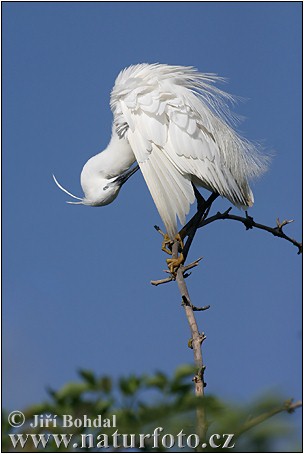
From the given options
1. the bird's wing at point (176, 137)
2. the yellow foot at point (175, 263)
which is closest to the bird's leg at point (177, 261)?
the yellow foot at point (175, 263)

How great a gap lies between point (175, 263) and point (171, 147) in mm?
835

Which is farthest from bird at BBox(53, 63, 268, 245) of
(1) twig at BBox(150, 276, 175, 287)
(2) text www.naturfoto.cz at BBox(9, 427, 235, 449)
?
(2) text www.naturfoto.cz at BBox(9, 427, 235, 449)

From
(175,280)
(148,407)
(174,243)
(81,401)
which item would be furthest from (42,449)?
(174,243)

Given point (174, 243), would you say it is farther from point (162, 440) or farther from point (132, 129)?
point (162, 440)

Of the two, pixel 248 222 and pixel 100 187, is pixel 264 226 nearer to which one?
pixel 248 222

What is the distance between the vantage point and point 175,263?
3197 millimetres

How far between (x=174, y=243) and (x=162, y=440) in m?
2.00

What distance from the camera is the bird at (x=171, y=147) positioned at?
3740 mm

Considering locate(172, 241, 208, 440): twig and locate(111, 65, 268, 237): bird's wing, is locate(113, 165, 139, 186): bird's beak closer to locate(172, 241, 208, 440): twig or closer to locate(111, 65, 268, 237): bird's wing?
locate(111, 65, 268, 237): bird's wing

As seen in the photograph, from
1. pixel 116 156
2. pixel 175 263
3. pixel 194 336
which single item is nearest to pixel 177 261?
pixel 175 263

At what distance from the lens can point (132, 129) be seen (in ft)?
12.5

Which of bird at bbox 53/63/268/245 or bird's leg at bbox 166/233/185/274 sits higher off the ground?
bird at bbox 53/63/268/245

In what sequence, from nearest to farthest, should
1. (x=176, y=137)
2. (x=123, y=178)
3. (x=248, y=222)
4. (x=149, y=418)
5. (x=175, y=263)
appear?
(x=149, y=418)
(x=175, y=263)
(x=248, y=222)
(x=176, y=137)
(x=123, y=178)

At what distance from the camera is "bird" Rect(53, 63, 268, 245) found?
3740 mm
